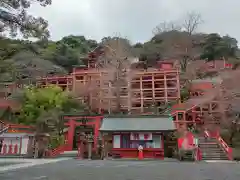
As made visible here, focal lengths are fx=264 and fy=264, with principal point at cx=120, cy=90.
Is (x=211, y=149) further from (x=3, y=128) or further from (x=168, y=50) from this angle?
(x=168, y=50)

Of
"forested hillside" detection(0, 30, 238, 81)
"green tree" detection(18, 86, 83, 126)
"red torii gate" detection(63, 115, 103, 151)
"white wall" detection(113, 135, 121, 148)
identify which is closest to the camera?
"white wall" detection(113, 135, 121, 148)

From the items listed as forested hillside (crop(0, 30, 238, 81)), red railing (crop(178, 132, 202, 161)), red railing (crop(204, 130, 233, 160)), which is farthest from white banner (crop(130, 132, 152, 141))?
forested hillside (crop(0, 30, 238, 81))

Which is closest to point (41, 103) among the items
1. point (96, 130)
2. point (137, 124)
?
point (96, 130)

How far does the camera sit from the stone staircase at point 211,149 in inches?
737

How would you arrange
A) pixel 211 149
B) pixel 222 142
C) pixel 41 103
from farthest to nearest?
pixel 41 103 < pixel 211 149 < pixel 222 142

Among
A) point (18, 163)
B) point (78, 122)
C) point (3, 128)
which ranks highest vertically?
point (78, 122)

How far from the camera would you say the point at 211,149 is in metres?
19.8

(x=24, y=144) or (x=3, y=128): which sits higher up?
(x=3, y=128)

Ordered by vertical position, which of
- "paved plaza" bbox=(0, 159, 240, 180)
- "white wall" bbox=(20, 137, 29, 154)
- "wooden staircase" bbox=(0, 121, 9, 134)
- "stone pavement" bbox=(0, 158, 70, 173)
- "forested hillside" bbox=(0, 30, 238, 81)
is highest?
"forested hillside" bbox=(0, 30, 238, 81)

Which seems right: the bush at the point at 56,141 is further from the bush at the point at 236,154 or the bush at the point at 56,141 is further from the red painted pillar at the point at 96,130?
the bush at the point at 236,154

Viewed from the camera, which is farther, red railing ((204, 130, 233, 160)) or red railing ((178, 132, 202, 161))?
red railing ((204, 130, 233, 160))

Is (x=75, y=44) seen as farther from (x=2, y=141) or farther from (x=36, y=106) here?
(x=2, y=141)

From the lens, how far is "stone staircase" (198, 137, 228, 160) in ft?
61.4

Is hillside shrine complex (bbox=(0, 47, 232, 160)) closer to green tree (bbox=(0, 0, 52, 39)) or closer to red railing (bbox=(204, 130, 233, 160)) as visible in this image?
red railing (bbox=(204, 130, 233, 160))
